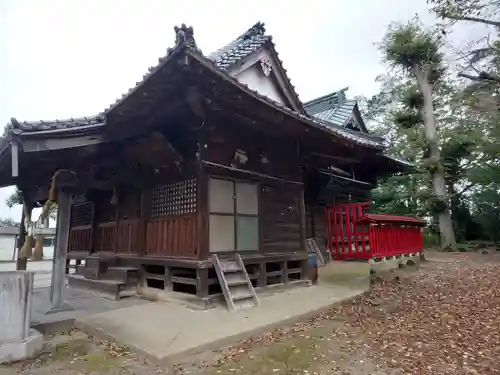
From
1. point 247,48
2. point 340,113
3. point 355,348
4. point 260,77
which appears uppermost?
point 247,48

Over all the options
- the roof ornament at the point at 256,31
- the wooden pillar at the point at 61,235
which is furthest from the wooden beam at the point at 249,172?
the roof ornament at the point at 256,31

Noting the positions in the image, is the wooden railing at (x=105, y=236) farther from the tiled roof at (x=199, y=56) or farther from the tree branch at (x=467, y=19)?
the tree branch at (x=467, y=19)

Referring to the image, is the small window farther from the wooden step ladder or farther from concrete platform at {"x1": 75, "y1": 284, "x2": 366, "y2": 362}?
concrete platform at {"x1": 75, "y1": 284, "x2": 366, "y2": 362}

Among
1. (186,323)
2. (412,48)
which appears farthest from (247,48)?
(412,48)

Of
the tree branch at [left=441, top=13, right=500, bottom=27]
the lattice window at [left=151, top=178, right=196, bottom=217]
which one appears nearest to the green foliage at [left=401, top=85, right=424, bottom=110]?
the tree branch at [left=441, top=13, right=500, bottom=27]

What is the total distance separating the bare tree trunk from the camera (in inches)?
628

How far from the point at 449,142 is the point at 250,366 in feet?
58.1

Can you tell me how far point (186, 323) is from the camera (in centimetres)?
475

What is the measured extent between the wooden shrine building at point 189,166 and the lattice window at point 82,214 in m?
0.50

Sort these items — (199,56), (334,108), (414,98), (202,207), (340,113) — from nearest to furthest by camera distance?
1. (199,56)
2. (202,207)
3. (340,113)
4. (334,108)
5. (414,98)

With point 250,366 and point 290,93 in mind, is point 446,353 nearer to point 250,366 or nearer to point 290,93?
point 250,366

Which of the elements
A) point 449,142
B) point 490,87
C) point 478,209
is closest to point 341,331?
point 490,87

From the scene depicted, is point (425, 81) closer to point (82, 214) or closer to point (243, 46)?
point (243, 46)

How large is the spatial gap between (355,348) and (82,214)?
8590mm
